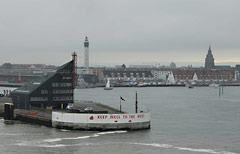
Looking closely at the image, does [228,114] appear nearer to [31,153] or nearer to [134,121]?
[134,121]

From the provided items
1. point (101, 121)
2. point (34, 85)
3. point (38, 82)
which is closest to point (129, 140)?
point (101, 121)

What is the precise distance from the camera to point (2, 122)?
61.8m

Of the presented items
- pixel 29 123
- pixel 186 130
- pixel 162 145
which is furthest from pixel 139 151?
pixel 29 123

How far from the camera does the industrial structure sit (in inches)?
2574

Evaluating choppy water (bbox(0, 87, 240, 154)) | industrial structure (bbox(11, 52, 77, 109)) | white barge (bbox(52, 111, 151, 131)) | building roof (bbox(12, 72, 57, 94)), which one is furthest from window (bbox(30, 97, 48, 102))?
white barge (bbox(52, 111, 151, 131))

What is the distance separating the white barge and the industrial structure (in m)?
13.4

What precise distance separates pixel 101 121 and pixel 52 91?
56.4 feet

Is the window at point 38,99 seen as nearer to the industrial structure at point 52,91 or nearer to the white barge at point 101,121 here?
the industrial structure at point 52,91

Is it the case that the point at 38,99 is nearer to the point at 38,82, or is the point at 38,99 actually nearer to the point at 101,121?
the point at 38,82

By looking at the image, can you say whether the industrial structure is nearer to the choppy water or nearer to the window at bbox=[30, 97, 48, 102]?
the window at bbox=[30, 97, 48, 102]

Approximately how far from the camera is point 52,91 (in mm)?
65938

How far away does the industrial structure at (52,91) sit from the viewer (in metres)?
65.4

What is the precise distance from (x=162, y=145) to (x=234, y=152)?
7.56m

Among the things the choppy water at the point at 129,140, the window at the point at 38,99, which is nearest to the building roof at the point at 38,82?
the window at the point at 38,99
